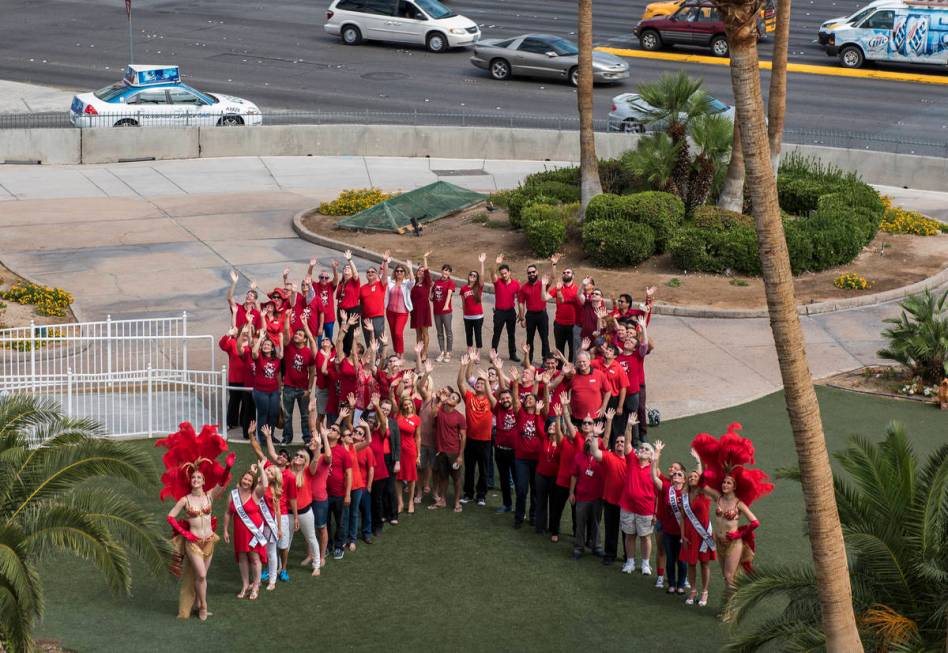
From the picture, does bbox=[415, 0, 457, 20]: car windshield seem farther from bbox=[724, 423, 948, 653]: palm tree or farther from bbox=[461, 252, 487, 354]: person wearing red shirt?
bbox=[724, 423, 948, 653]: palm tree

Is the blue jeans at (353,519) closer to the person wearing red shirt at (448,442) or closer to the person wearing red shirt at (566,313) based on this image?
the person wearing red shirt at (448,442)

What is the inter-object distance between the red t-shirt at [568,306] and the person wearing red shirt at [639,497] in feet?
19.0

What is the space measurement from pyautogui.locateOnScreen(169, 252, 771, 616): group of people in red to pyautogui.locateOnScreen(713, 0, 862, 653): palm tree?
3300 millimetres

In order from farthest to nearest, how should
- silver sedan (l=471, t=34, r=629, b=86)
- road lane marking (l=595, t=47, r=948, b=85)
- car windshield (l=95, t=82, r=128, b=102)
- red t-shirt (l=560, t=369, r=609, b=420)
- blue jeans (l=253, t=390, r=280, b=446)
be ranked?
road lane marking (l=595, t=47, r=948, b=85), silver sedan (l=471, t=34, r=629, b=86), car windshield (l=95, t=82, r=128, b=102), blue jeans (l=253, t=390, r=280, b=446), red t-shirt (l=560, t=369, r=609, b=420)

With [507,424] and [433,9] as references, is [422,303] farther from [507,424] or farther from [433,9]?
[433,9]

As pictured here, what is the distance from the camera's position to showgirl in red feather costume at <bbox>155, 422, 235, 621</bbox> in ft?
46.6

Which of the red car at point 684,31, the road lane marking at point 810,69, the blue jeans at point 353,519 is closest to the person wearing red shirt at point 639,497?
the blue jeans at point 353,519

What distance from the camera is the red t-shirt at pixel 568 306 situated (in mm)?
20766

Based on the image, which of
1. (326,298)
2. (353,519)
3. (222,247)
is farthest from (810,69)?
(353,519)

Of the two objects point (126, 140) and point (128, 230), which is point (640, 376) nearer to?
point (128, 230)

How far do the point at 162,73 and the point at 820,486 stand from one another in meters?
28.6

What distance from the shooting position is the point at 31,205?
30.4 meters

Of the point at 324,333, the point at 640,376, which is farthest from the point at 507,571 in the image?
the point at 324,333

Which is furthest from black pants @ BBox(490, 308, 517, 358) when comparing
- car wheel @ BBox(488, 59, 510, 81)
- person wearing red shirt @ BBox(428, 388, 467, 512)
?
car wheel @ BBox(488, 59, 510, 81)
